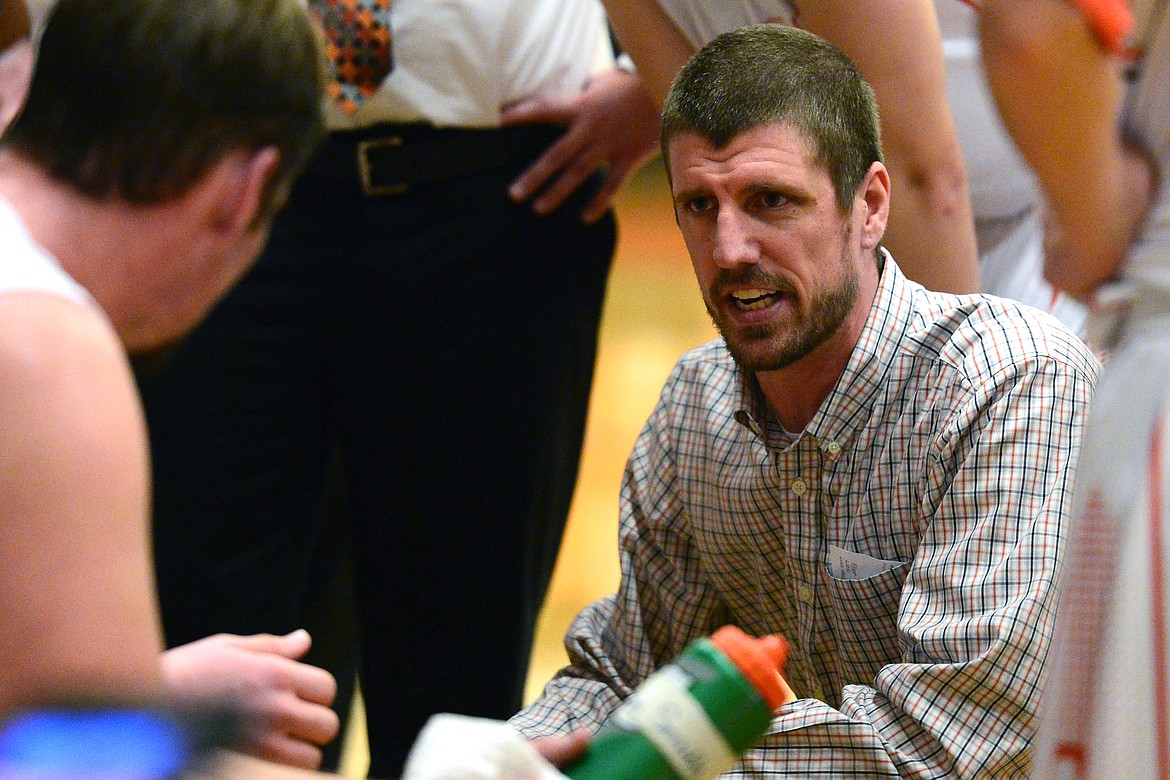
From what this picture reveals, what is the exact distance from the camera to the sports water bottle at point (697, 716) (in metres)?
0.82

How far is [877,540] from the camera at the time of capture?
4.22 feet

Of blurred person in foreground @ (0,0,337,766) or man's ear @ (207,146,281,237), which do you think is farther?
man's ear @ (207,146,281,237)

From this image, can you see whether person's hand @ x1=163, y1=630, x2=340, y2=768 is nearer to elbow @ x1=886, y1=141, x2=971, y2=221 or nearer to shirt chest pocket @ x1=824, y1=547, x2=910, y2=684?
shirt chest pocket @ x1=824, y1=547, x2=910, y2=684

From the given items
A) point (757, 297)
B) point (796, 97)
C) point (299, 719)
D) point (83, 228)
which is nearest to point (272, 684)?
point (299, 719)

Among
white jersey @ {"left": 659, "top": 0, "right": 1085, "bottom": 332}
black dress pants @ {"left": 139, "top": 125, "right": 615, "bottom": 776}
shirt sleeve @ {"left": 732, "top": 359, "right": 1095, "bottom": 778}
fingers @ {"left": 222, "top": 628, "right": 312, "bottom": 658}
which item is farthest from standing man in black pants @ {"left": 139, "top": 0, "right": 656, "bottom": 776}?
shirt sleeve @ {"left": 732, "top": 359, "right": 1095, "bottom": 778}

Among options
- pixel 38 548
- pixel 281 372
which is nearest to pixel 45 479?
pixel 38 548

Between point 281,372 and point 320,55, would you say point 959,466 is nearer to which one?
point 320,55

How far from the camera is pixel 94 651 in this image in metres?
0.92

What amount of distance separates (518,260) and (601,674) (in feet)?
2.14

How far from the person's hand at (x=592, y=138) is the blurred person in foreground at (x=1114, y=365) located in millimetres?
983

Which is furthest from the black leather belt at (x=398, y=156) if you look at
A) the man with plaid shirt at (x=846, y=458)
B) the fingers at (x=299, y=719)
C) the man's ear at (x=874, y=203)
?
the fingers at (x=299, y=719)

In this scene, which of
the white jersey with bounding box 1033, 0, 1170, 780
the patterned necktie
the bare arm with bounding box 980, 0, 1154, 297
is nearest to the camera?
the white jersey with bounding box 1033, 0, 1170, 780

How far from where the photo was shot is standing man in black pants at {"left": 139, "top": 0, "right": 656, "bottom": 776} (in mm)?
1831

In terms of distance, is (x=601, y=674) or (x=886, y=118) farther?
(x=601, y=674)
